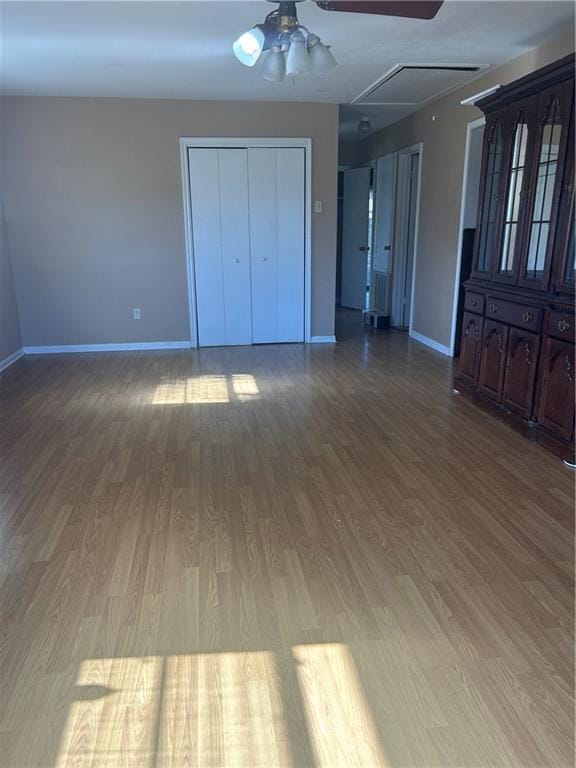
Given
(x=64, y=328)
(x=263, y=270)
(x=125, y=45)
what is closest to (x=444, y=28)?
(x=125, y=45)

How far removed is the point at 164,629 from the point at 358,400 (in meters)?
2.61

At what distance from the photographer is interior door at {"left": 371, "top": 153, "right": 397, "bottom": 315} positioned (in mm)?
6754

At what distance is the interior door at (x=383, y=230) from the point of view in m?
6.75

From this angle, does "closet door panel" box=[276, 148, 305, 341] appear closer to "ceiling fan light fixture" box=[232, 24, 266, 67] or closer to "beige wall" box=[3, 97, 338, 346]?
"beige wall" box=[3, 97, 338, 346]

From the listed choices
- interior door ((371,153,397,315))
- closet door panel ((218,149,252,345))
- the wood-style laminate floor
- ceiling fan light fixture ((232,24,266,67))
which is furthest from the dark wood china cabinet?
interior door ((371,153,397,315))

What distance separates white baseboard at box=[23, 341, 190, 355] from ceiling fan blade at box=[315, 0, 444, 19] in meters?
4.14

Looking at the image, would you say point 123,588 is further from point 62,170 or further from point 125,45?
point 62,170

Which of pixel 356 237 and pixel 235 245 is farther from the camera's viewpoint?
pixel 356 237

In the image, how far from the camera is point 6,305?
5.27 m

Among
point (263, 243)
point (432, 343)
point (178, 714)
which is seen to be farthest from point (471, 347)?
point (178, 714)

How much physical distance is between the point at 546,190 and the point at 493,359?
1.12m

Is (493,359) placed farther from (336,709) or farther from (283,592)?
(336,709)

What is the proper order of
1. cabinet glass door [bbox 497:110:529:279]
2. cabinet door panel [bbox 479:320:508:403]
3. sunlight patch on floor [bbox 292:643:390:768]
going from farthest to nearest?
1. cabinet door panel [bbox 479:320:508:403]
2. cabinet glass door [bbox 497:110:529:279]
3. sunlight patch on floor [bbox 292:643:390:768]

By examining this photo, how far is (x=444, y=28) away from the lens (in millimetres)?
3314
